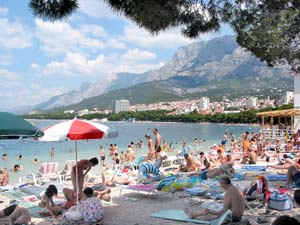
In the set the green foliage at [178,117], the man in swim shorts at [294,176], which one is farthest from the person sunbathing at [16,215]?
the green foliage at [178,117]

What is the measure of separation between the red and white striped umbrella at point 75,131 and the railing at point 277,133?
18634 mm

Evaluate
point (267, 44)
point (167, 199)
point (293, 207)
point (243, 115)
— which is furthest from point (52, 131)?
point (243, 115)

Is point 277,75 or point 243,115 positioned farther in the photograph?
point 277,75

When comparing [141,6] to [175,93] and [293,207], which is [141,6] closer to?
[293,207]

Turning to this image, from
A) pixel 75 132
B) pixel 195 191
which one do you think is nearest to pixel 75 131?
pixel 75 132

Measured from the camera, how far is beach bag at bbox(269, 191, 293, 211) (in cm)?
679

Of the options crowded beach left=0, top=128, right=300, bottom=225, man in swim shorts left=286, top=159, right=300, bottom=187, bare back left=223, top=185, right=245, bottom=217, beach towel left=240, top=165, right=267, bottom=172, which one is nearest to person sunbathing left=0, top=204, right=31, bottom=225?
crowded beach left=0, top=128, right=300, bottom=225

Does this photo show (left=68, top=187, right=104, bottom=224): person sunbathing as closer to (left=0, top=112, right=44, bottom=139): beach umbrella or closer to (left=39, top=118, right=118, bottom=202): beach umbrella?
(left=39, top=118, right=118, bottom=202): beach umbrella

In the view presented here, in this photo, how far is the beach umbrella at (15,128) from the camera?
5.22 metres

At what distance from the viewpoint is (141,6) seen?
550cm

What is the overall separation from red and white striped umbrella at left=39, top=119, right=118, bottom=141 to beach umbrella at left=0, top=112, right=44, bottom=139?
578mm

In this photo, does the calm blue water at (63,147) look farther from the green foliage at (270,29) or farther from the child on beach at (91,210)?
the green foliage at (270,29)

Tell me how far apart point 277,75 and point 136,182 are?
174 metres

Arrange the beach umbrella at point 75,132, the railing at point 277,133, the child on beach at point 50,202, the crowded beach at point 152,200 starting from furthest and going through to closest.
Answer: the railing at point 277,133 → the child on beach at point 50,202 → the beach umbrella at point 75,132 → the crowded beach at point 152,200
